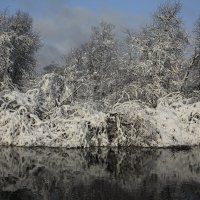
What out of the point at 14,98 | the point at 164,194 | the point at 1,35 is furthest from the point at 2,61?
the point at 164,194

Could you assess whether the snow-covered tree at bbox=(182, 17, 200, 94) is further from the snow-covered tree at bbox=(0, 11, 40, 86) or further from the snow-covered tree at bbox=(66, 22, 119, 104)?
the snow-covered tree at bbox=(0, 11, 40, 86)

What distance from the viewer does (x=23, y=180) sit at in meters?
12.8

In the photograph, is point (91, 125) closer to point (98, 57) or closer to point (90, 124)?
point (90, 124)

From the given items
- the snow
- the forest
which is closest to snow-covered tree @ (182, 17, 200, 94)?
the forest

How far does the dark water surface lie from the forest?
1.56 m

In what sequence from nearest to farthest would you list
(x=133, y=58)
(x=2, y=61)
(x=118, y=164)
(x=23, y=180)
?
1. (x=23, y=180)
2. (x=118, y=164)
3. (x=133, y=58)
4. (x=2, y=61)

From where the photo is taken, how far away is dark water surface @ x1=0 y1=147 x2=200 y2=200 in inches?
436

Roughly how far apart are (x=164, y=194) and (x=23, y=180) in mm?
3882

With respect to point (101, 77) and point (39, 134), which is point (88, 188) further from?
point (101, 77)

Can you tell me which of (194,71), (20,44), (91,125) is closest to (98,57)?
(20,44)

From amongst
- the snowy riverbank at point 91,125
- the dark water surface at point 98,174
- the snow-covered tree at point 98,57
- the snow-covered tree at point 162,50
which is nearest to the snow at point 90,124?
the snowy riverbank at point 91,125

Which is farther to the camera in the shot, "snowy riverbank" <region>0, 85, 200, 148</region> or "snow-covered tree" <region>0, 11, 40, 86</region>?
"snow-covered tree" <region>0, 11, 40, 86</region>

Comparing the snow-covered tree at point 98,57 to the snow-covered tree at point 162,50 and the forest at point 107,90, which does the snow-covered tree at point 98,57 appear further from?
the snow-covered tree at point 162,50

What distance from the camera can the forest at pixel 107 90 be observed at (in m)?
21.8
